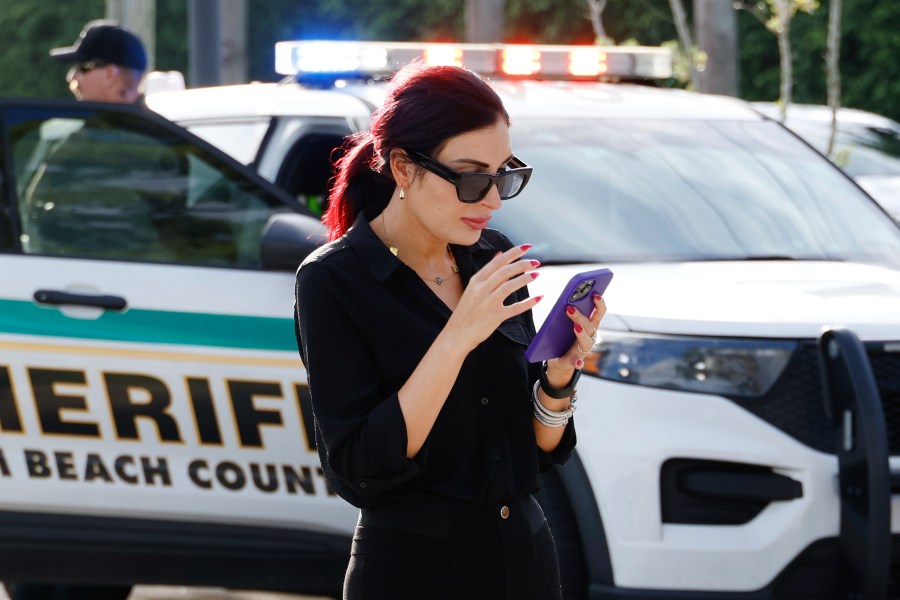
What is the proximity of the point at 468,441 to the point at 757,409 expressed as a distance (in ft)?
4.34

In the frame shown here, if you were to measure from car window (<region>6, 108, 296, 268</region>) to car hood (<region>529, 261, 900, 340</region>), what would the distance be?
3.04 feet

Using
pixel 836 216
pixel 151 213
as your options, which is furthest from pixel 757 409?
pixel 151 213

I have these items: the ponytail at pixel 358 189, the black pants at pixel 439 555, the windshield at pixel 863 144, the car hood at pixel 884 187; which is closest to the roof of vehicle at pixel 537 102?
the ponytail at pixel 358 189

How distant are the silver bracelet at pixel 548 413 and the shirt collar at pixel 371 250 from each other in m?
0.31

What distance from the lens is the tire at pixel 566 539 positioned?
373 cm

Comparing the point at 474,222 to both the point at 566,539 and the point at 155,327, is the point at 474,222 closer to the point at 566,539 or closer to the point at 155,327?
the point at 566,539

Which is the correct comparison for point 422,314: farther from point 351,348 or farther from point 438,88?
point 438,88

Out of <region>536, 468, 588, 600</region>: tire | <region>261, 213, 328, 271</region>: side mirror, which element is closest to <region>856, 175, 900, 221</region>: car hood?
<region>261, 213, 328, 271</region>: side mirror

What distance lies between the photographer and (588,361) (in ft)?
12.0

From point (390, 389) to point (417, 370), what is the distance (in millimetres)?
123

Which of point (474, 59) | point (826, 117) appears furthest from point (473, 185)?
point (826, 117)

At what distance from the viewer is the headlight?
3609 mm

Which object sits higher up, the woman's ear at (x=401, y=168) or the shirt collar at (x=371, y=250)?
A: the woman's ear at (x=401, y=168)

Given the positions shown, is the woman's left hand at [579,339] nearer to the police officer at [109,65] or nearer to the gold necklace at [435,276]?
the gold necklace at [435,276]
